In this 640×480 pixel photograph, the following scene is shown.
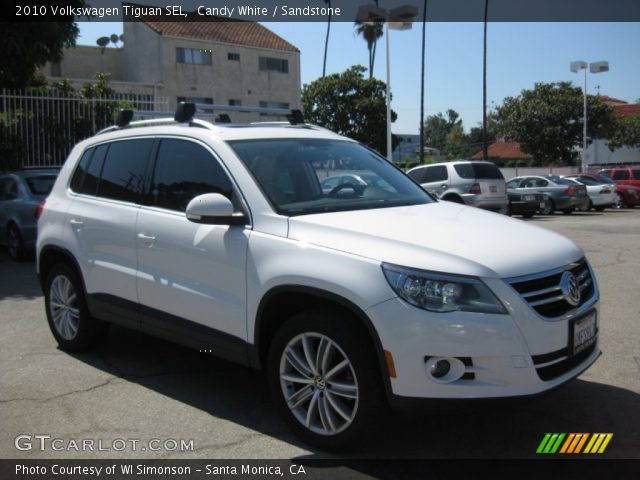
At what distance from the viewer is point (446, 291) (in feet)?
10.7

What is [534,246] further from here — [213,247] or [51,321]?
[51,321]

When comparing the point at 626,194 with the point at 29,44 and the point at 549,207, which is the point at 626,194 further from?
the point at 29,44

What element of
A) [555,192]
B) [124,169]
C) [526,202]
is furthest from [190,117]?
[555,192]

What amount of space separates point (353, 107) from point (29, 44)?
34.5m

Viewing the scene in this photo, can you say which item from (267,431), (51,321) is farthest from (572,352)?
(51,321)

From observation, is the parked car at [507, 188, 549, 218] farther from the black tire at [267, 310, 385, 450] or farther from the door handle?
the black tire at [267, 310, 385, 450]

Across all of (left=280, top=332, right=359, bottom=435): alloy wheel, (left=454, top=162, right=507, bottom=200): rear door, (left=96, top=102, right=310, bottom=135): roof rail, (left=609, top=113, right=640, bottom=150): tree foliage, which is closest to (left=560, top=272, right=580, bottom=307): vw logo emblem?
(left=280, top=332, right=359, bottom=435): alloy wheel

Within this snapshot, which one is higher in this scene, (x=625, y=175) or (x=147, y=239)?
(x=625, y=175)

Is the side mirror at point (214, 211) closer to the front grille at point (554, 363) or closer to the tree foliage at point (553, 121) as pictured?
the front grille at point (554, 363)

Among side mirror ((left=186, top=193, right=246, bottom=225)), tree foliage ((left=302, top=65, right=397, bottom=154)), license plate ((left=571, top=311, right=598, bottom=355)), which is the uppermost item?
tree foliage ((left=302, top=65, right=397, bottom=154))

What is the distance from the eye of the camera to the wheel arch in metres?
3.32

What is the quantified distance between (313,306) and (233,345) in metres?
0.65

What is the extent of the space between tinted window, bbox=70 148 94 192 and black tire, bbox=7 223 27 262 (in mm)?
6256

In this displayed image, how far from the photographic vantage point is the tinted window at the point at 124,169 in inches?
196
